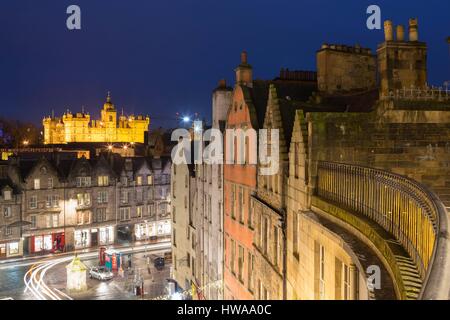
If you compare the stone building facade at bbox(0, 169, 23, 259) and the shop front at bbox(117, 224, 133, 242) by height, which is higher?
the stone building facade at bbox(0, 169, 23, 259)

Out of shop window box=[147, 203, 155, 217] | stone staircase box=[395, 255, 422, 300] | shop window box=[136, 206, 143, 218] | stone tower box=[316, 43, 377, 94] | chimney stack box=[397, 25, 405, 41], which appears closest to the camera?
stone staircase box=[395, 255, 422, 300]

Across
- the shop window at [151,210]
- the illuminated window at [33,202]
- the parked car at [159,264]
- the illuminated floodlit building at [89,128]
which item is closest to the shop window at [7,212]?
the illuminated window at [33,202]

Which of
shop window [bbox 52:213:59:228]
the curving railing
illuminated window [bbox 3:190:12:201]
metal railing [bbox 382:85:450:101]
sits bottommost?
shop window [bbox 52:213:59:228]

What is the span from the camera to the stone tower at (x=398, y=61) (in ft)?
58.1

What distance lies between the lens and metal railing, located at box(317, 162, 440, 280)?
6725 millimetres

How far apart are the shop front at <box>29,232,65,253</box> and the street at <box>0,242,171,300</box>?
11.1ft

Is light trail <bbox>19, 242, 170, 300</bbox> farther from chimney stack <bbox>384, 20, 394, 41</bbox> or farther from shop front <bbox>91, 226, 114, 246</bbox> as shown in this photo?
chimney stack <bbox>384, 20, 394, 41</bbox>

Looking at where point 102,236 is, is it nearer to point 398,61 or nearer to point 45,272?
point 45,272

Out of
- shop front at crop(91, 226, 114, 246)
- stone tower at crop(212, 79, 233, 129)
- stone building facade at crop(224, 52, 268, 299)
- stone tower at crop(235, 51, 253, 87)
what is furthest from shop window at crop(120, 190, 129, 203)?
stone tower at crop(235, 51, 253, 87)

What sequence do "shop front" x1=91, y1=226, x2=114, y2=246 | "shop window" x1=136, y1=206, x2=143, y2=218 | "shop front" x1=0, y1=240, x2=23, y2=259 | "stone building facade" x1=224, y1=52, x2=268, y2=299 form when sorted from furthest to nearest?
"shop window" x1=136, y1=206, x2=143, y2=218 < "shop front" x1=91, y1=226, x2=114, y2=246 < "shop front" x1=0, y1=240, x2=23, y2=259 < "stone building facade" x1=224, y1=52, x2=268, y2=299

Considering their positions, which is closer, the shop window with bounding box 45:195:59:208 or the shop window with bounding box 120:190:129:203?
the shop window with bounding box 45:195:59:208

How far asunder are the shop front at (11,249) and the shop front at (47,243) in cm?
146

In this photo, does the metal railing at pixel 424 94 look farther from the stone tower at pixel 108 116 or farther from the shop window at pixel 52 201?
the stone tower at pixel 108 116

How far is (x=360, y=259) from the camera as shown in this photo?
8.00 metres
